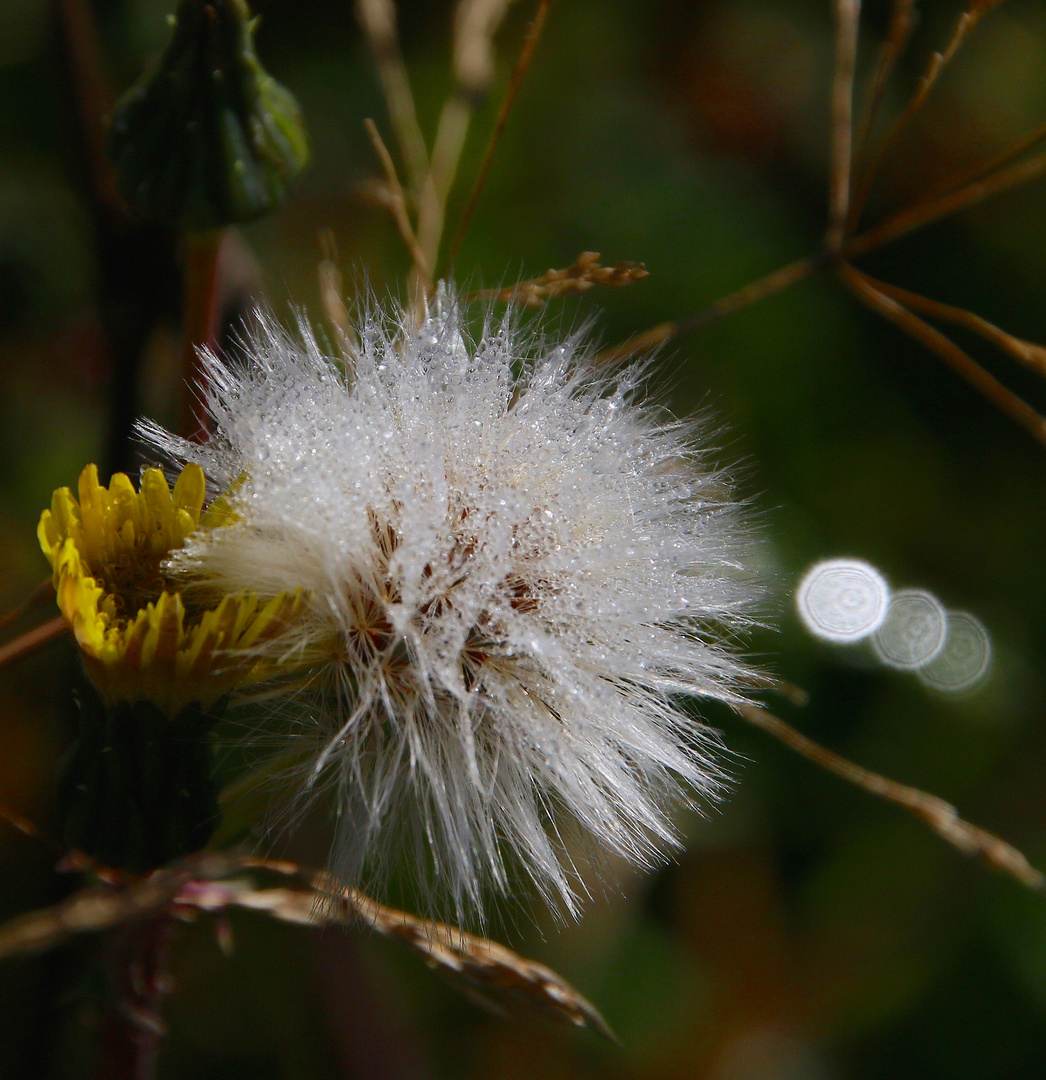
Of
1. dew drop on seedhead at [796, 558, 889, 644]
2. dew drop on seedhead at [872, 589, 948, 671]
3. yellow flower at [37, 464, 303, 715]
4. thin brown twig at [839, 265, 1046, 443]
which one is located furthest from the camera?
dew drop on seedhead at [872, 589, 948, 671]

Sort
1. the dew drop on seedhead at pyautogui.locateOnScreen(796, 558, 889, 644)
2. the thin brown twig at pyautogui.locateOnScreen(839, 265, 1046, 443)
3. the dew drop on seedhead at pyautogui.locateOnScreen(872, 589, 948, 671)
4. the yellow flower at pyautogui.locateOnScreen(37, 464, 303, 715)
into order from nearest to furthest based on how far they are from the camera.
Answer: the yellow flower at pyautogui.locateOnScreen(37, 464, 303, 715) < the thin brown twig at pyautogui.locateOnScreen(839, 265, 1046, 443) < the dew drop on seedhead at pyautogui.locateOnScreen(796, 558, 889, 644) < the dew drop on seedhead at pyautogui.locateOnScreen(872, 589, 948, 671)

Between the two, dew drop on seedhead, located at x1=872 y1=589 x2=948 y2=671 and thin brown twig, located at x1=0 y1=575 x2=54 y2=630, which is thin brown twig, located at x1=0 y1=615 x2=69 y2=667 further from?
dew drop on seedhead, located at x1=872 y1=589 x2=948 y2=671

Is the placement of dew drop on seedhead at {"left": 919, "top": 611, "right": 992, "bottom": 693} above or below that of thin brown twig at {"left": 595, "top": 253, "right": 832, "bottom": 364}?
below

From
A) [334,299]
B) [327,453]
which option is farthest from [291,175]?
[327,453]

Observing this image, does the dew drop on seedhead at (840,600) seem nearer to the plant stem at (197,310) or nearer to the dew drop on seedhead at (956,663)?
the dew drop on seedhead at (956,663)

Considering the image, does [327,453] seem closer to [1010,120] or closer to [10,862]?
[10,862]

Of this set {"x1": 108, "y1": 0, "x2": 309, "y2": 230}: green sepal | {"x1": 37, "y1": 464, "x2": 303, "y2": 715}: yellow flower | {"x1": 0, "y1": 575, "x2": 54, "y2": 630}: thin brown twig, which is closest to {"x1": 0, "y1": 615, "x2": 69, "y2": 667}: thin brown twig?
{"x1": 0, "y1": 575, "x2": 54, "y2": 630}: thin brown twig

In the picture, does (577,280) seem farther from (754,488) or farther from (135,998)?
(754,488)

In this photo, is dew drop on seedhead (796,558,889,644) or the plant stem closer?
the plant stem

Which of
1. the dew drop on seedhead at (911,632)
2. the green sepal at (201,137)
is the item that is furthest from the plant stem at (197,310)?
the dew drop on seedhead at (911,632)
